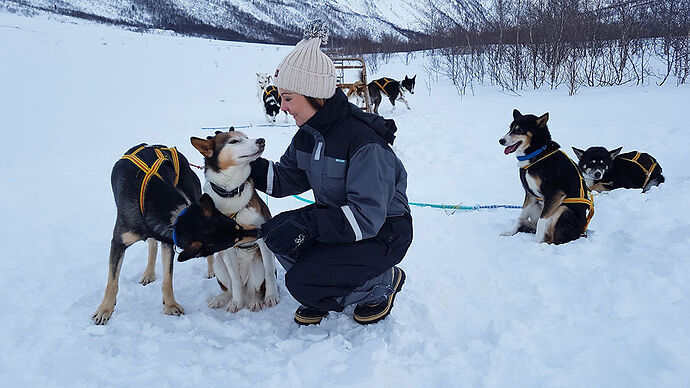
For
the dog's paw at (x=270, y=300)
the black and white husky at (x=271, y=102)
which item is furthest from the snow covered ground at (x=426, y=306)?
the black and white husky at (x=271, y=102)

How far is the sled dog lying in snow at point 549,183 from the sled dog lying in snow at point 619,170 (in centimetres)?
99

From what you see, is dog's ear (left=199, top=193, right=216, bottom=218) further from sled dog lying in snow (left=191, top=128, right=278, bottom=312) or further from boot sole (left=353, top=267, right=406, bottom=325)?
boot sole (left=353, top=267, right=406, bottom=325)

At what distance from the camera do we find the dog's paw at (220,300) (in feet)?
7.94

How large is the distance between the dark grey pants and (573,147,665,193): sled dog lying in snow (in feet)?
9.25

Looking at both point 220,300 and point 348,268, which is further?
point 220,300

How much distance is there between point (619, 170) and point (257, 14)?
68117 mm

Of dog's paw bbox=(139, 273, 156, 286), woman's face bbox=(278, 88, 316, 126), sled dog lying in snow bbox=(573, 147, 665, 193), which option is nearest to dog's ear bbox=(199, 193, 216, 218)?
woman's face bbox=(278, 88, 316, 126)

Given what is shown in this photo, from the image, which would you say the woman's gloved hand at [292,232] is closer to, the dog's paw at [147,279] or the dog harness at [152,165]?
the dog harness at [152,165]

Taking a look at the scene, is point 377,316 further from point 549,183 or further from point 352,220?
point 549,183

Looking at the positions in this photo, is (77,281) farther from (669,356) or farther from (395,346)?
(669,356)

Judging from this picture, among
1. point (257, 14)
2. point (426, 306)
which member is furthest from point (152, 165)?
point (257, 14)

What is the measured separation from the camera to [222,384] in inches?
68.9

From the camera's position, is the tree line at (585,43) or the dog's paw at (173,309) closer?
the dog's paw at (173,309)

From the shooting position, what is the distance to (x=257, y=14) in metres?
63.7
